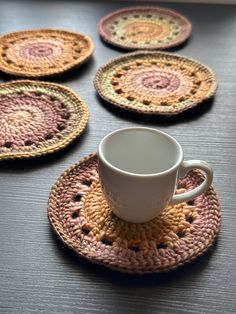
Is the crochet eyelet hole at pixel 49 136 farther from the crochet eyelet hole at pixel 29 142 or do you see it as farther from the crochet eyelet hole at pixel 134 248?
the crochet eyelet hole at pixel 134 248

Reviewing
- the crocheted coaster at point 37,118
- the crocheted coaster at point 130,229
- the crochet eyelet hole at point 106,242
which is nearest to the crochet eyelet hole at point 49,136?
the crocheted coaster at point 37,118

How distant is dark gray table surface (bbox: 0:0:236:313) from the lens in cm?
41

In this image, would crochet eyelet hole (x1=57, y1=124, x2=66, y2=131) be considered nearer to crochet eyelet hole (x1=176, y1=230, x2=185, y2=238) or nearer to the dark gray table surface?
the dark gray table surface

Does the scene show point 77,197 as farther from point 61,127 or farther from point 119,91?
point 119,91

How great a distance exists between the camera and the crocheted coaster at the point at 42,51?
0.79 m

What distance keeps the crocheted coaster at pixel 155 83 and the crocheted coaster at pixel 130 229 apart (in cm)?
19

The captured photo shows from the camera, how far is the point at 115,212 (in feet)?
1.57

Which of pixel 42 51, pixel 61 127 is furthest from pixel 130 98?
pixel 42 51

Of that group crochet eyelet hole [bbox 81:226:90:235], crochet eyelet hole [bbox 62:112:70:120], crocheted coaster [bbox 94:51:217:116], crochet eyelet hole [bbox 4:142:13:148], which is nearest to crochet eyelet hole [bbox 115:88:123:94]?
crocheted coaster [bbox 94:51:217:116]

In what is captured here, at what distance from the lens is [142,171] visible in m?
0.51

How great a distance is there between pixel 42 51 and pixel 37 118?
236 mm

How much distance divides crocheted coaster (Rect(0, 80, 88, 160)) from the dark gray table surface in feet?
0.05

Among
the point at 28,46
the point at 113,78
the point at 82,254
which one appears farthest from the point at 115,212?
the point at 28,46

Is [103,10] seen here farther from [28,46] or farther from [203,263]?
[203,263]
